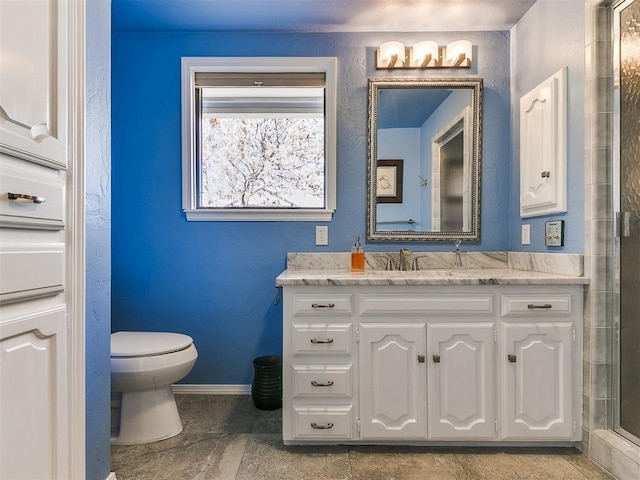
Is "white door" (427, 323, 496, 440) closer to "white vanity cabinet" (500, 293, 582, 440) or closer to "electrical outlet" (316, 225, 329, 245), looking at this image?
"white vanity cabinet" (500, 293, 582, 440)

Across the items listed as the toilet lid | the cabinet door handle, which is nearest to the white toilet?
the toilet lid

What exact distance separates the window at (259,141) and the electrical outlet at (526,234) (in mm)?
1139

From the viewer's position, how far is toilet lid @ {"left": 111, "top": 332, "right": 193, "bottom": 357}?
184 cm

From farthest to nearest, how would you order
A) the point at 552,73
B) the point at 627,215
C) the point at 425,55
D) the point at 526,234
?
the point at 425,55, the point at 526,234, the point at 552,73, the point at 627,215

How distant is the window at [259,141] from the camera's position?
2494 millimetres

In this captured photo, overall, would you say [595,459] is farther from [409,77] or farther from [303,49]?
[303,49]

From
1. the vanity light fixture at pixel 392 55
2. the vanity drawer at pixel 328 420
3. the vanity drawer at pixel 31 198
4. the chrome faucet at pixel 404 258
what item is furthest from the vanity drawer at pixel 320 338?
the vanity light fixture at pixel 392 55

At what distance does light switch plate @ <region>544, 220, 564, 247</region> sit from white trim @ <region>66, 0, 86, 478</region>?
78.6 inches

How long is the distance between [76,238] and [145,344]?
893 millimetres

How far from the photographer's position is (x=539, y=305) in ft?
5.89

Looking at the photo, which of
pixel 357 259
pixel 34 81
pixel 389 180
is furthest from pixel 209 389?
pixel 34 81

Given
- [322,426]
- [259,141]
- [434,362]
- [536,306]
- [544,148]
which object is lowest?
[322,426]

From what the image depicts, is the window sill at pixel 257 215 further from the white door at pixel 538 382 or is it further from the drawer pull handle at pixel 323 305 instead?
the white door at pixel 538 382

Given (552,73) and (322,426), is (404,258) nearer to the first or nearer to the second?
(322,426)
